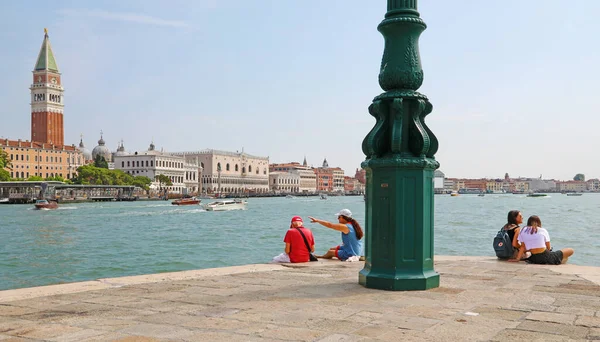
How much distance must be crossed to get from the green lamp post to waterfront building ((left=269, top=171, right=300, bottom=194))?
486 feet

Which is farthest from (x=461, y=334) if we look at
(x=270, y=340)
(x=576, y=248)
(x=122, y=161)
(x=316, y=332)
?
(x=122, y=161)

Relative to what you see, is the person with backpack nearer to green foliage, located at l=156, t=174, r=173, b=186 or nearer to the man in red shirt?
the man in red shirt

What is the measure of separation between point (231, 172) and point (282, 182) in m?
21.1

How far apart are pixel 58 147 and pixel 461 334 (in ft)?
358

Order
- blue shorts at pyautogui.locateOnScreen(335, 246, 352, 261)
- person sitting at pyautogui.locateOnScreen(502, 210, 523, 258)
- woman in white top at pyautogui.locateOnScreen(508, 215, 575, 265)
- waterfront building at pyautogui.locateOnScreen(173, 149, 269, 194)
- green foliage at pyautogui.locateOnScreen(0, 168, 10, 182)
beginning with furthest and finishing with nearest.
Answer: waterfront building at pyautogui.locateOnScreen(173, 149, 269, 194) → green foliage at pyautogui.locateOnScreen(0, 168, 10, 182) → blue shorts at pyautogui.locateOnScreen(335, 246, 352, 261) → person sitting at pyautogui.locateOnScreen(502, 210, 523, 258) → woman in white top at pyautogui.locateOnScreen(508, 215, 575, 265)

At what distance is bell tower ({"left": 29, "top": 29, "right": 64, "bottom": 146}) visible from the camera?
369 feet

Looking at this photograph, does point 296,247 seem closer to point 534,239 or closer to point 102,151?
point 534,239

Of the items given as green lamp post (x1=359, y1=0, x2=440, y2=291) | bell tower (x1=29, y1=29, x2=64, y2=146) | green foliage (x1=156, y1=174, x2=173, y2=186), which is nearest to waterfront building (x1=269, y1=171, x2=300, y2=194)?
green foliage (x1=156, y1=174, x2=173, y2=186)

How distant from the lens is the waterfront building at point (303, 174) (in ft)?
544

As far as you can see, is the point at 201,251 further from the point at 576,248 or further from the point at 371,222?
the point at 371,222

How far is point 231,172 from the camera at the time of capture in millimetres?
138625

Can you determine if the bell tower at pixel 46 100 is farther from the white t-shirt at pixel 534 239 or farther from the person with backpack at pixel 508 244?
the white t-shirt at pixel 534 239

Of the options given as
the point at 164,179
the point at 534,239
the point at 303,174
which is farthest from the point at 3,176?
the point at 303,174

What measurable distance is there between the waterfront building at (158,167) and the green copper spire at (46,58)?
21.7 meters
